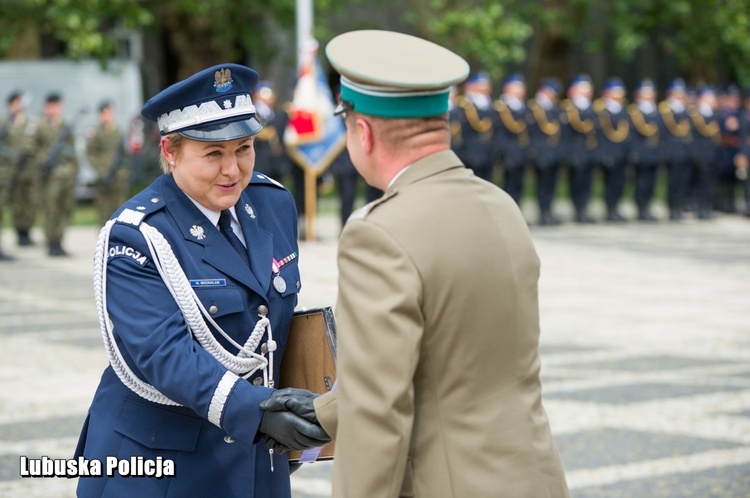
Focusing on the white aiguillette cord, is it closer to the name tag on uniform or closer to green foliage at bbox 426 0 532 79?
the name tag on uniform

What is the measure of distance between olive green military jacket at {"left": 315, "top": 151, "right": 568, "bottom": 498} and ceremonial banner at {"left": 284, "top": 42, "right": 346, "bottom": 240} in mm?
14453

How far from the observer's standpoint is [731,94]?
74.6 feet

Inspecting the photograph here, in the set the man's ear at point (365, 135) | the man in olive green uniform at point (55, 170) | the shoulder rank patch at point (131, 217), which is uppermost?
the man's ear at point (365, 135)

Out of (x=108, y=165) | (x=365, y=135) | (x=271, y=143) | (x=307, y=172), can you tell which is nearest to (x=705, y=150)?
(x=307, y=172)

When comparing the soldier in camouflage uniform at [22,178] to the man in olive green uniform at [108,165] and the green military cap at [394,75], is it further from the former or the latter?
the green military cap at [394,75]

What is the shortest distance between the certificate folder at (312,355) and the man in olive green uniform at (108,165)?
554 inches

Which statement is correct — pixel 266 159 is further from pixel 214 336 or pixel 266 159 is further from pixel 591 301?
pixel 214 336

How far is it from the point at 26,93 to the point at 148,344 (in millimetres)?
20739

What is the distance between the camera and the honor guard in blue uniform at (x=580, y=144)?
68.0 feet

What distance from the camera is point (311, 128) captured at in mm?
17156

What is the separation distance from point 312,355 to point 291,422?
380 mm

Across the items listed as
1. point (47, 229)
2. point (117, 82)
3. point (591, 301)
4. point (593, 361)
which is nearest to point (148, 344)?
point (593, 361)

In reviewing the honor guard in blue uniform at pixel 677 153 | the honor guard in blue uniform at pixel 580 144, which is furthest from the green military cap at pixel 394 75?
the honor guard in blue uniform at pixel 677 153

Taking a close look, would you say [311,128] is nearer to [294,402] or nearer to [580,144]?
[580,144]
